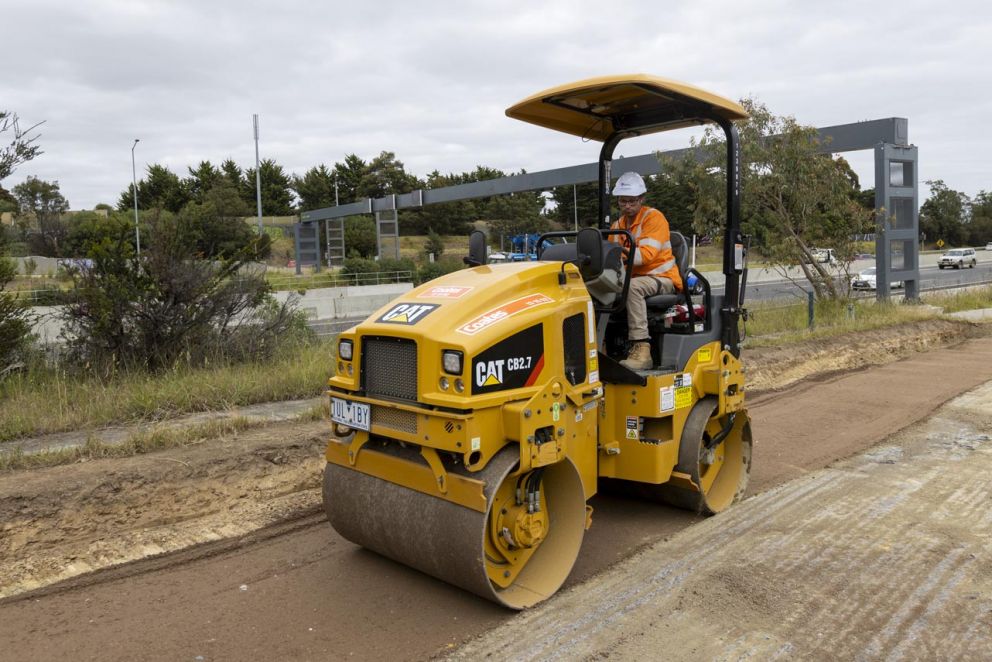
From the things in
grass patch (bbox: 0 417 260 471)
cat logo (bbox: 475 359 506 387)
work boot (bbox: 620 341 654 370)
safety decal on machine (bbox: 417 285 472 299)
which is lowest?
grass patch (bbox: 0 417 260 471)

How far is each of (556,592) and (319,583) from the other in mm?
1287

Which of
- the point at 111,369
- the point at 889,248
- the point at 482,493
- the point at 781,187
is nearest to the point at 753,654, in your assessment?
the point at 482,493

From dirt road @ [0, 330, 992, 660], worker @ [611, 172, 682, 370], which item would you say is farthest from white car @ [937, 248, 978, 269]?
worker @ [611, 172, 682, 370]

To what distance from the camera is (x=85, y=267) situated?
27.7 ft

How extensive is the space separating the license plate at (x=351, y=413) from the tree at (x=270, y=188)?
65304 millimetres

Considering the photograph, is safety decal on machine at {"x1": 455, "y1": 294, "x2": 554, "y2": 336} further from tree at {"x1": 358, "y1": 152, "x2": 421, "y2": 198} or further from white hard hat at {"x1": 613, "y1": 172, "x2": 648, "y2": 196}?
tree at {"x1": 358, "y1": 152, "x2": 421, "y2": 198}

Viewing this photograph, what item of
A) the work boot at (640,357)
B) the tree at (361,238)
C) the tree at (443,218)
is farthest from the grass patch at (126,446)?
the tree at (443,218)

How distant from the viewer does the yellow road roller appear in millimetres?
3668

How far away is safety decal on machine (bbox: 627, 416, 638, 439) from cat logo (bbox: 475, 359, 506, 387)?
1.34 meters

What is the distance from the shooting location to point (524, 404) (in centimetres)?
376

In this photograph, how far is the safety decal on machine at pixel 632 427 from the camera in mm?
4793

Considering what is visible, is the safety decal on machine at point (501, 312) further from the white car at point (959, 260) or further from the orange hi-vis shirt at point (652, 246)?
the white car at point (959, 260)

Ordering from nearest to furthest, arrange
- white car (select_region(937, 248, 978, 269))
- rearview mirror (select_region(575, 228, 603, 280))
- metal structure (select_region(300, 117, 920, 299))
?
rearview mirror (select_region(575, 228, 603, 280)) < metal structure (select_region(300, 117, 920, 299)) < white car (select_region(937, 248, 978, 269))

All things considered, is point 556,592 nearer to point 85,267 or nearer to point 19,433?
point 19,433
